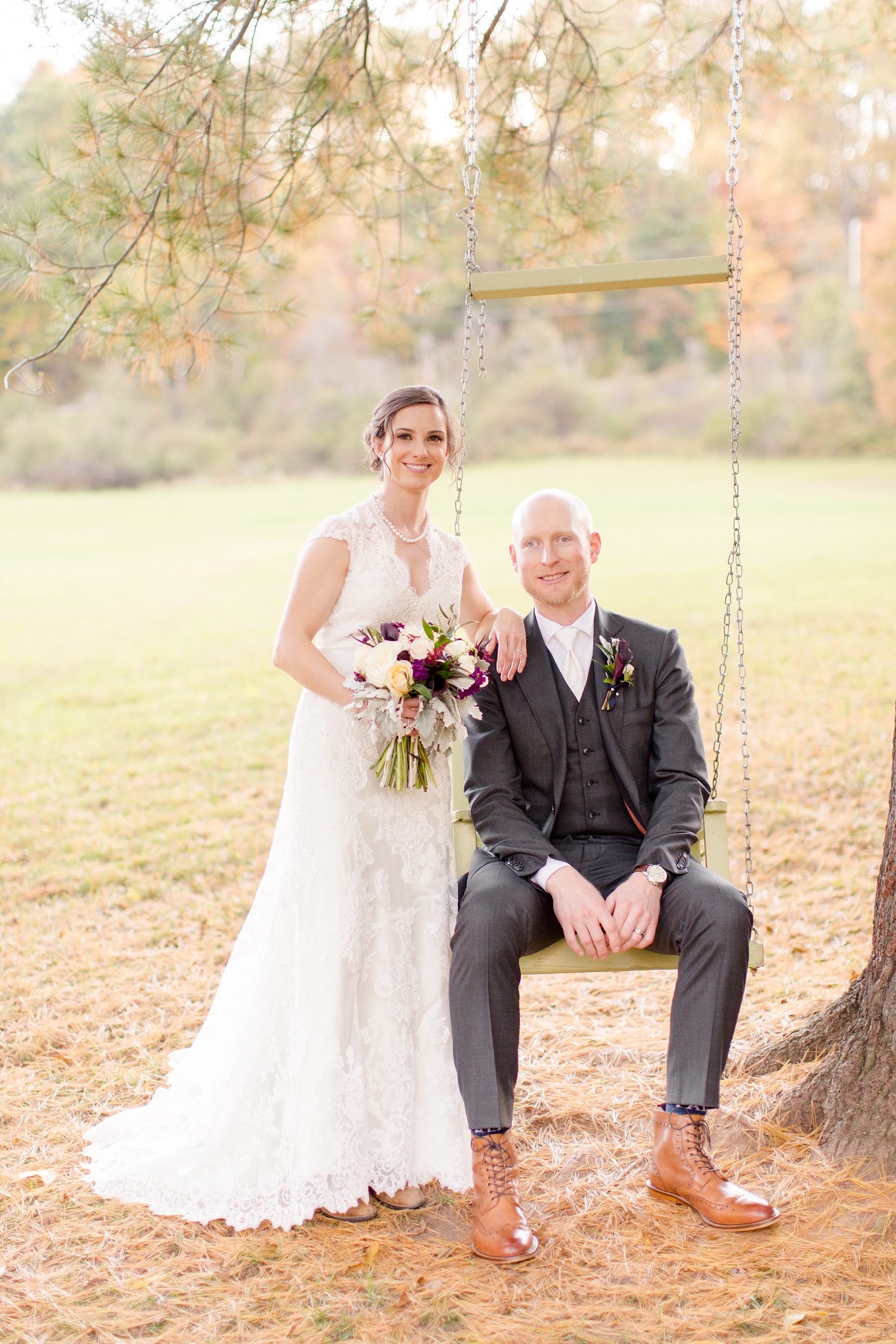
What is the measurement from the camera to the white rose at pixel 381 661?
278 cm

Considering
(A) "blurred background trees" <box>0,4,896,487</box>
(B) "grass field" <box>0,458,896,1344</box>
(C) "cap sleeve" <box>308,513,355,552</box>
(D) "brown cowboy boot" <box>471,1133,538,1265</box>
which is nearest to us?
(B) "grass field" <box>0,458,896,1344</box>

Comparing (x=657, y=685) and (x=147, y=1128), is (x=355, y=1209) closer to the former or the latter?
(x=147, y=1128)

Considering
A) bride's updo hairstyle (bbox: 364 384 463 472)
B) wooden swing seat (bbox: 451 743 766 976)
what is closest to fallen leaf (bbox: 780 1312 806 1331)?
wooden swing seat (bbox: 451 743 766 976)

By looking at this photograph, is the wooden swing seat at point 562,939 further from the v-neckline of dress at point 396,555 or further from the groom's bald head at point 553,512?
the groom's bald head at point 553,512

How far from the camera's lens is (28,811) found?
6.84m

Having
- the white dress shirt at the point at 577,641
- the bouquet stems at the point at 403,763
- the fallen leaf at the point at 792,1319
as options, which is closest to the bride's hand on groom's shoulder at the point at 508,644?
the white dress shirt at the point at 577,641

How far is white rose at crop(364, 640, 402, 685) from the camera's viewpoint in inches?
109

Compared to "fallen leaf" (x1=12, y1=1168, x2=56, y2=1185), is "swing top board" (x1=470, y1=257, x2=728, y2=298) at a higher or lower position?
higher

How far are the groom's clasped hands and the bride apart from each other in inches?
14.4

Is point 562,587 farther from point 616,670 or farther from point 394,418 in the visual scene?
point 394,418

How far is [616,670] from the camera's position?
3205mm

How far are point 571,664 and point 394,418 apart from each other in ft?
2.87

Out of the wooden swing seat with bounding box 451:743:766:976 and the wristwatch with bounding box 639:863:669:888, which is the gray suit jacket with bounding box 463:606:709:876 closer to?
the wooden swing seat with bounding box 451:743:766:976

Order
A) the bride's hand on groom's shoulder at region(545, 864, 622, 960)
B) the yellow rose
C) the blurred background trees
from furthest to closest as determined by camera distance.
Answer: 1. the blurred background trees
2. the bride's hand on groom's shoulder at region(545, 864, 622, 960)
3. the yellow rose
